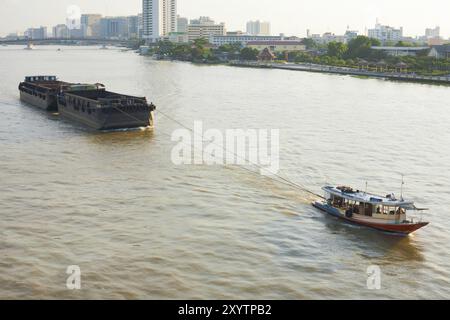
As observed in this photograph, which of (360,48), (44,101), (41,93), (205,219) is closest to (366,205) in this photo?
(205,219)

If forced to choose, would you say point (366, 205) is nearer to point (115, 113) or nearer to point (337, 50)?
point (115, 113)

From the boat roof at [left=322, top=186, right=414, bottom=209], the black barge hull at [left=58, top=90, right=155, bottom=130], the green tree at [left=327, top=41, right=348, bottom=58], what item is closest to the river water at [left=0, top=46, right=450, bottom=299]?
the black barge hull at [left=58, top=90, right=155, bottom=130]

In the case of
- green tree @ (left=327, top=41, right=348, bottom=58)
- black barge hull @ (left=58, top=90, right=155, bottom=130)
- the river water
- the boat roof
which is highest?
green tree @ (left=327, top=41, right=348, bottom=58)

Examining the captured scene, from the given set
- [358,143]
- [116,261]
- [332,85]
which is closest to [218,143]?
[358,143]

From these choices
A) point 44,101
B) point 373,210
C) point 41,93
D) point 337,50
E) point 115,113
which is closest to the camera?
point 373,210

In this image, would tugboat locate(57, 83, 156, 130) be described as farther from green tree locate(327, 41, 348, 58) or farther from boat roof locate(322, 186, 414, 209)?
green tree locate(327, 41, 348, 58)

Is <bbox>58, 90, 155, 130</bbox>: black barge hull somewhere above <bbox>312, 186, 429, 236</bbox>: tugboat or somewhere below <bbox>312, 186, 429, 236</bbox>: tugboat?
above
